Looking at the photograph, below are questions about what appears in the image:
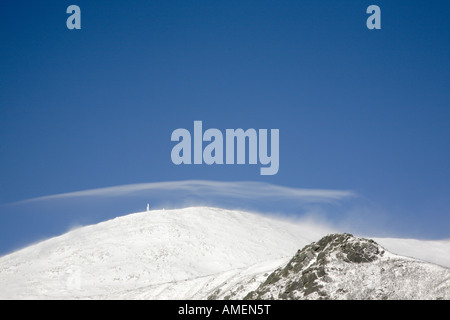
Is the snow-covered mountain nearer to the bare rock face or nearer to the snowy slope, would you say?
the snowy slope

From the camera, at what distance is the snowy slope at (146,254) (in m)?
54.7

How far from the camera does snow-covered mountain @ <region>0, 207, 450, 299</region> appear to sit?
148ft

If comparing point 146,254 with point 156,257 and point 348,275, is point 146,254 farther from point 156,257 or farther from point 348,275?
point 348,275

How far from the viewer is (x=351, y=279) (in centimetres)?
3231

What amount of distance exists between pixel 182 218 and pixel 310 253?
42.7 metres

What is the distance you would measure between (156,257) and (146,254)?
4.54 ft

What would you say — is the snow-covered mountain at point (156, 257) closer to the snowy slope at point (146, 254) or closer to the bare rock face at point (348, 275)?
the snowy slope at point (146, 254)

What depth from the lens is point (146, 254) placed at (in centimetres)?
6450

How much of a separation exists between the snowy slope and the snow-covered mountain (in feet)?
0.30

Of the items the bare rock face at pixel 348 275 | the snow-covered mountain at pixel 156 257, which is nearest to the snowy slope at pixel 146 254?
the snow-covered mountain at pixel 156 257

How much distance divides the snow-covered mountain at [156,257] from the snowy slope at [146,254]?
93 millimetres

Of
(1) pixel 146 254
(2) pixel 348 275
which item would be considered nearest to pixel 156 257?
(1) pixel 146 254
